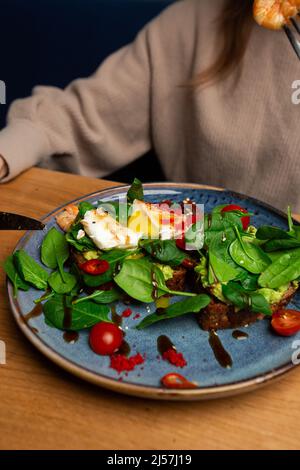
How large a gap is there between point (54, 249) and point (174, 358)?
15.9 inches

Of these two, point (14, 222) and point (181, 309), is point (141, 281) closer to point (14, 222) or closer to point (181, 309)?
point (181, 309)

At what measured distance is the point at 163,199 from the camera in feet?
4.64

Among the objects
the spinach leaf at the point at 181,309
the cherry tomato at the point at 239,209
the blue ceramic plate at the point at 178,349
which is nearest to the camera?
the blue ceramic plate at the point at 178,349

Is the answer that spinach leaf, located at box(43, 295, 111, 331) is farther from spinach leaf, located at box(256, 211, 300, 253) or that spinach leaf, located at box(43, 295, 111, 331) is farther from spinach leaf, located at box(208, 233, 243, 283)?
spinach leaf, located at box(256, 211, 300, 253)

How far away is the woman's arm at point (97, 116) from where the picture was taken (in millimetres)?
1811

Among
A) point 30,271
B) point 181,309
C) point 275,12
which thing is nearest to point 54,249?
point 30,271

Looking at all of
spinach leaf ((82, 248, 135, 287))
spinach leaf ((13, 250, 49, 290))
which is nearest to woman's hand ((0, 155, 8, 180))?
spinach leaf ((13, 250, 49, 290))

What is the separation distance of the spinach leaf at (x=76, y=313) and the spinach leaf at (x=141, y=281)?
0.06 meters

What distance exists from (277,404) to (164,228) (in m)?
0.44

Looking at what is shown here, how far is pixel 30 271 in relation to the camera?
1085 mm

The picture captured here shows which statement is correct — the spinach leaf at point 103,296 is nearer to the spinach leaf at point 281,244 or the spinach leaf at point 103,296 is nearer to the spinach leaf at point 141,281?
the spinach leaf at point 141,281

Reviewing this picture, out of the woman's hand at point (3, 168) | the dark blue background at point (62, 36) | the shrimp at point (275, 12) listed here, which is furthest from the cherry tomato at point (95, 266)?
the dark blue background at point (62, 36)

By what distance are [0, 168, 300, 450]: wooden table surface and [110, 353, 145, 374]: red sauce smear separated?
0.06m
